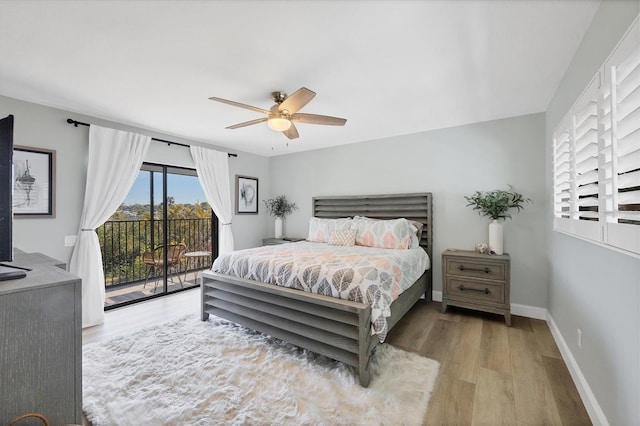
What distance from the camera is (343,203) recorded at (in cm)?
466

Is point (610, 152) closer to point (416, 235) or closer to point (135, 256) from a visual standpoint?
point (416, 235)

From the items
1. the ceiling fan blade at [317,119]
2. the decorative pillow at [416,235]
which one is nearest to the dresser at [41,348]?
the ceiling fan blade at [317,119]

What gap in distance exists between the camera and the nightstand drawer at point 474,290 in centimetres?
298

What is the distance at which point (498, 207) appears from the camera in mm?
3182

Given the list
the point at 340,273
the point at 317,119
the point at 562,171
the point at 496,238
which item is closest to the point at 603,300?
the point at 562,171

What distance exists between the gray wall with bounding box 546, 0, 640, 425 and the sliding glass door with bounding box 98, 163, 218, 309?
188 inches

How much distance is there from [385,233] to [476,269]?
1.14 metres

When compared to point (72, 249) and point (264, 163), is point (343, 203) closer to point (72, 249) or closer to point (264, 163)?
point (264, 163)

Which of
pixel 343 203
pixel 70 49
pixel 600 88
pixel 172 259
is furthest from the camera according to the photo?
pixel 343 203

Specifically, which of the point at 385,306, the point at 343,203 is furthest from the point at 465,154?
the point at 385,306

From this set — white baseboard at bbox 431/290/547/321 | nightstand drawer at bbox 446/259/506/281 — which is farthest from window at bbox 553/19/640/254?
white baseboard at bbox 431/290/547/321

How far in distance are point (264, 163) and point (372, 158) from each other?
96.3 inches

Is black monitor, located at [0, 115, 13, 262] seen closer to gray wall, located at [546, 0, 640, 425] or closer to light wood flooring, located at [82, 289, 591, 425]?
light wood flooring, located at [82, 289, 591, 425]

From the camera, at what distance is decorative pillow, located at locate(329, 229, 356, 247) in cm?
379
